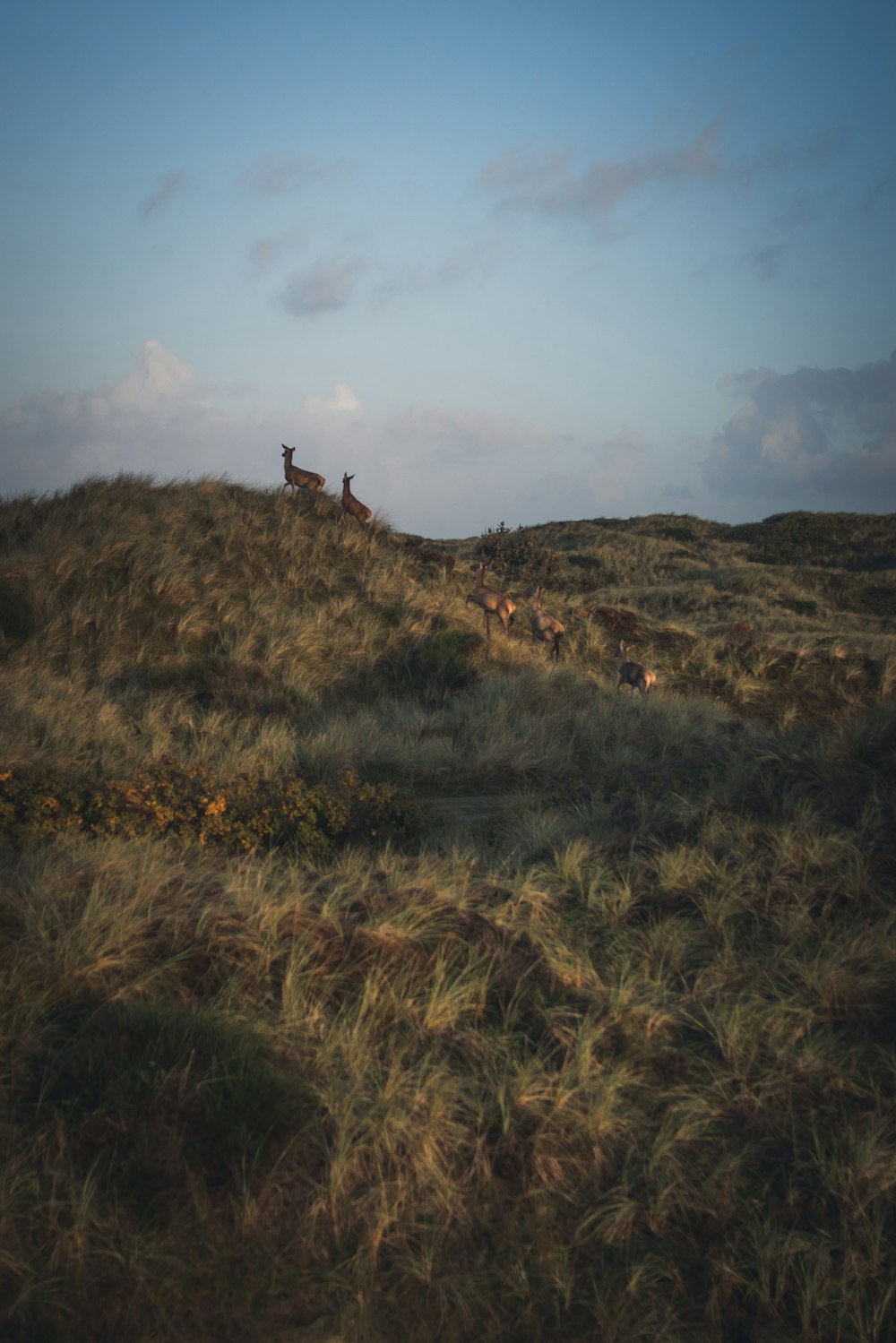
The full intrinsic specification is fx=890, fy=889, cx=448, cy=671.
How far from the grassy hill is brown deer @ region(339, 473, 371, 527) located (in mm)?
9240

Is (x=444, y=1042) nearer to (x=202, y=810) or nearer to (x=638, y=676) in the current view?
(x=202, y=810)

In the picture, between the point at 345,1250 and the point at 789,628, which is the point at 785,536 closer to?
the point at 789,628

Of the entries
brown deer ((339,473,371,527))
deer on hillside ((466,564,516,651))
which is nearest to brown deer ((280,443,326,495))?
brown deer ((339,473,371,527))

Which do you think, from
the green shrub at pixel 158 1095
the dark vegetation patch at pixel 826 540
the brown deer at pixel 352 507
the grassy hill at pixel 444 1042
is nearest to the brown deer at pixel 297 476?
the brown deer at pixel 352 507

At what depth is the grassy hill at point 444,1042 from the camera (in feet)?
9.55

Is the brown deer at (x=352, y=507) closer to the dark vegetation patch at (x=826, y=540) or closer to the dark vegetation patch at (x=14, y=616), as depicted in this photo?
the dark vegetation patch at (x=14, y=616)

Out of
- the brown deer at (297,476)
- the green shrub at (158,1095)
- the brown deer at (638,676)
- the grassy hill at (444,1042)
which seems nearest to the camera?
the grassy hill at (444,1042)

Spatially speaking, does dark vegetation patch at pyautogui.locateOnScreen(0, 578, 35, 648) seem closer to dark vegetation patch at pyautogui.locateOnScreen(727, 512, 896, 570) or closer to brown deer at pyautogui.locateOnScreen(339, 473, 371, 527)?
brown deer at pyautogui.locateOnScreen(339, 473, 371, 527)

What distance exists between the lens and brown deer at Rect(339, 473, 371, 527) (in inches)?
689

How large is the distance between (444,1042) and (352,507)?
1456cm

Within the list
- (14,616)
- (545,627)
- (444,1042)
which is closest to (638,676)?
(545,627)

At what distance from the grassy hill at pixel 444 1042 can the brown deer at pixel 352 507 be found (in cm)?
924

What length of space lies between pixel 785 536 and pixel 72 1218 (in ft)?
157

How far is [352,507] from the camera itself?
1748 centimetres
